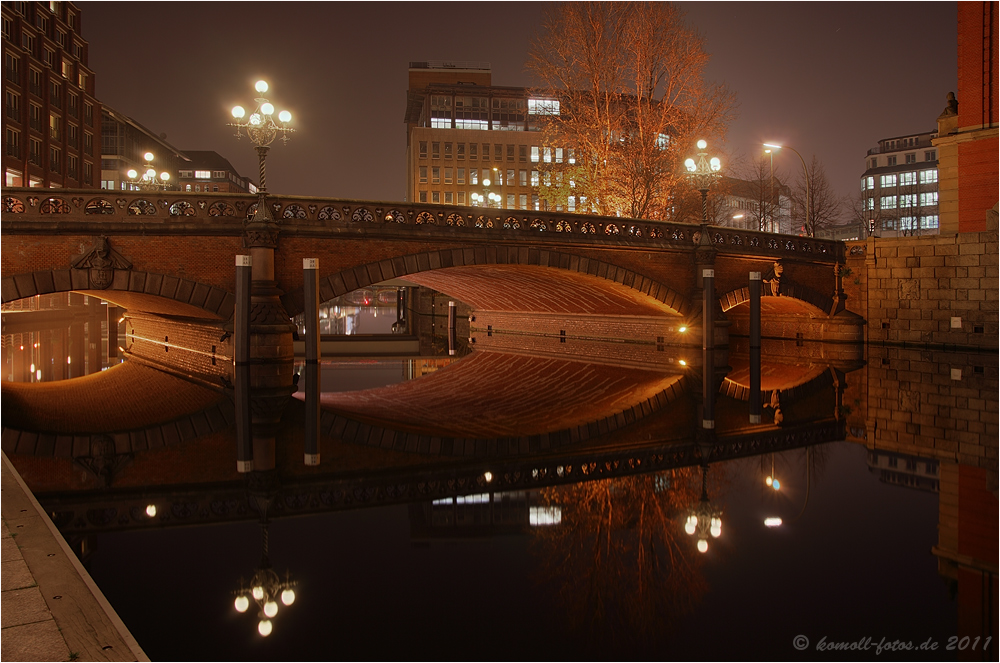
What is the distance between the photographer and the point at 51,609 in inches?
135

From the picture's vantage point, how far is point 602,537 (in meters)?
5.01

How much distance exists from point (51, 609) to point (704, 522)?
14.4 ft

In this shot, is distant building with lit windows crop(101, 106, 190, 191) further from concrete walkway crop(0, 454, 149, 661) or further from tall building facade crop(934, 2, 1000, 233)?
concrete walkway crop(0, 454, 149, 661)

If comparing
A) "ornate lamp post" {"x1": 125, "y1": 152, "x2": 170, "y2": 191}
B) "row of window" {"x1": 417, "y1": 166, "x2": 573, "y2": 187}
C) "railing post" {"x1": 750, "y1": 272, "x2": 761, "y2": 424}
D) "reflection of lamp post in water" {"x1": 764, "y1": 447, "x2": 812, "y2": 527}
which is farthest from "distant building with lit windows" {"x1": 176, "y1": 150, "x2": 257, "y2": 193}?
"reflection of lamp post in water" {"x1": 764, "y1": 447, "x2": 812, "y2": 527}

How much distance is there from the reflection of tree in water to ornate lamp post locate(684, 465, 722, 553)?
0.07 m

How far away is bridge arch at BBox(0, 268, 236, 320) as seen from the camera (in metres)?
15.9

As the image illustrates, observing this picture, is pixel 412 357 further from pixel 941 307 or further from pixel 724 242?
pixel 941 307

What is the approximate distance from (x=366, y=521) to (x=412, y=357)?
20235 millimetres

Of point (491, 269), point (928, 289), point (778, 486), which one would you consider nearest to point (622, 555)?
point (778, 486)

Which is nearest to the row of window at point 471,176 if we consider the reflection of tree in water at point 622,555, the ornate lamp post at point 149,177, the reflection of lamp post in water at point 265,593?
the ornate lamp post at point 149,177

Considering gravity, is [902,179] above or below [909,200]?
above

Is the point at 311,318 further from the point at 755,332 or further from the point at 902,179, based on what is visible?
the point at 902,179

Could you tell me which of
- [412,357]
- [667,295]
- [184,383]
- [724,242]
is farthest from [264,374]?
[724,242]

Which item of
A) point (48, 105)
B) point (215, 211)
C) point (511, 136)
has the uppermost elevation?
point (511, 136)
